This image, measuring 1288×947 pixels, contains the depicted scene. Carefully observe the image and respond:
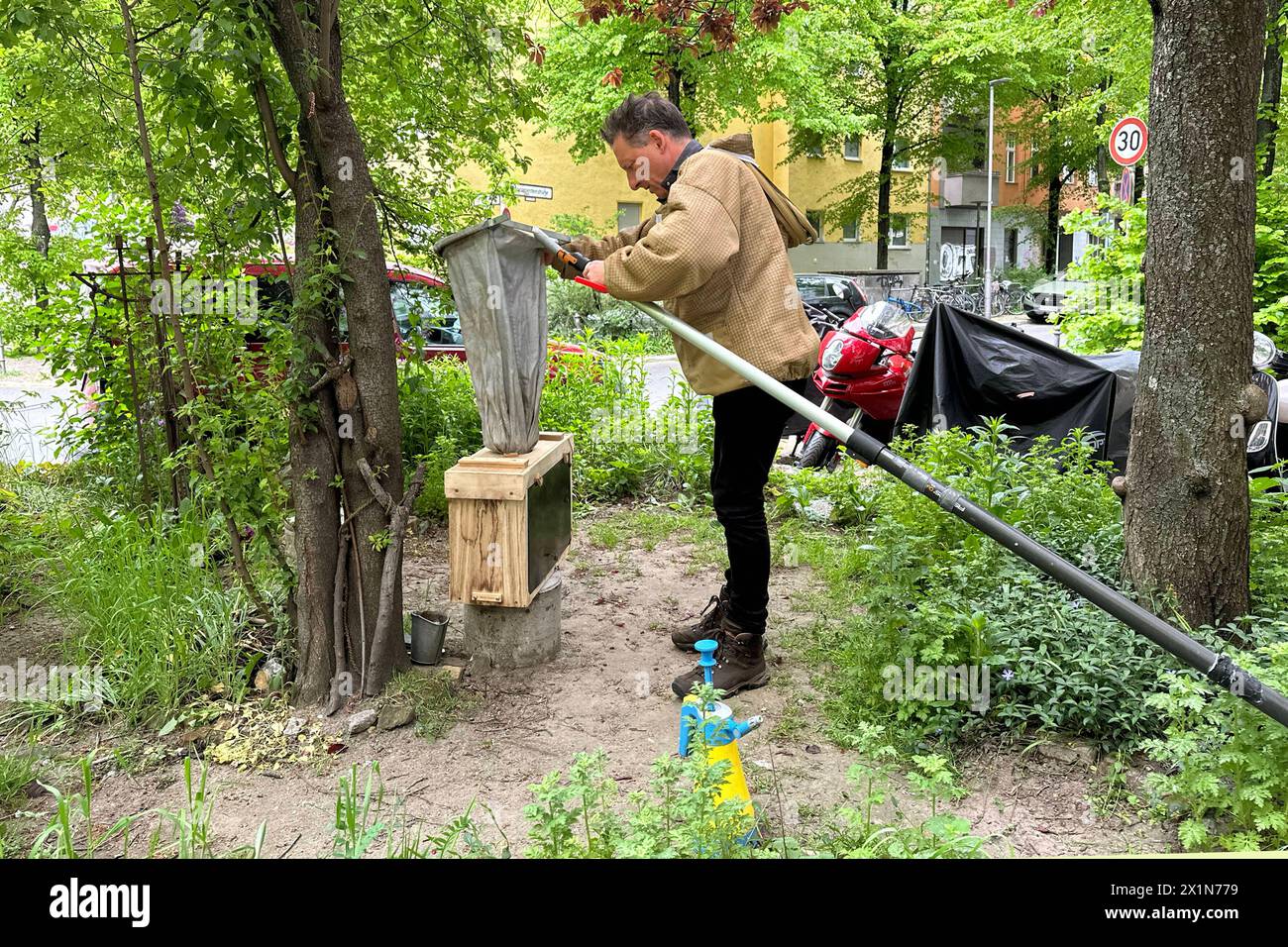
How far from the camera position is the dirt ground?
2.79 metres

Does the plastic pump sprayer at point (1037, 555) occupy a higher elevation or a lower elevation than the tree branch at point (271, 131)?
lower

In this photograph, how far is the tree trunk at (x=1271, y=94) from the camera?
7.69 meters

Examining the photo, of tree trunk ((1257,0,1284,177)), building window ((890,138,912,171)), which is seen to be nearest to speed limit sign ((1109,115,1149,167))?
tree trunk ((1257,0,1284,177))

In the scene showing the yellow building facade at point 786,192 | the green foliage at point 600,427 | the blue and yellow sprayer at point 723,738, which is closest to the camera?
the blue and yellow sprayer at point 723,738

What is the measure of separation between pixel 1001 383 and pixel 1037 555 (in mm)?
3522

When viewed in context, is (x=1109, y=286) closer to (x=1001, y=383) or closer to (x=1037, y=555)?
(x=1001, y=383)

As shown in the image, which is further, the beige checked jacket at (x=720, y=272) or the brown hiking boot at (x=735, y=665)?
the brown hiking boot at (x=735, y=665)

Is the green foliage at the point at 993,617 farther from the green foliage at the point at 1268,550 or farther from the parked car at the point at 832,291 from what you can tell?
the parked car at the point at 832,291

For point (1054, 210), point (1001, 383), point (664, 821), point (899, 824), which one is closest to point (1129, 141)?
point (1001, 383)

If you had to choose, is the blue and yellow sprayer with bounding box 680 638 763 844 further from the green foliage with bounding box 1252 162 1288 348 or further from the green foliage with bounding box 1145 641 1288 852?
the green foliage with bounding box 1252 162 1288 348

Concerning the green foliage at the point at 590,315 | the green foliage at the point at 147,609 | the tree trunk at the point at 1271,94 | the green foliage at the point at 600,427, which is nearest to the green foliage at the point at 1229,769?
the green foliage at the point at 147,609

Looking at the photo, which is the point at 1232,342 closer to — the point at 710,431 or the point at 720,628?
the point at 720,628

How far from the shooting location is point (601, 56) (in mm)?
16859

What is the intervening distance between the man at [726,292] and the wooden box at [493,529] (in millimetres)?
697
